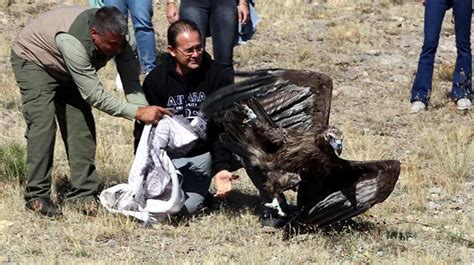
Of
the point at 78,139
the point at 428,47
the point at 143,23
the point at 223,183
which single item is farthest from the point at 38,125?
the point at 428,47

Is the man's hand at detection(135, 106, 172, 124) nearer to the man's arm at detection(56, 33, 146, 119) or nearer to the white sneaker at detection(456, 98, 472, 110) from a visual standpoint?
the man's arm at detection(56, 33, 146, 119)

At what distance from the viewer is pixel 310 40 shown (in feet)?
43.9

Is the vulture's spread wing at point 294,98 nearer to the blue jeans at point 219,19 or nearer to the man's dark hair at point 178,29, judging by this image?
the man's dark hair at point 178,29

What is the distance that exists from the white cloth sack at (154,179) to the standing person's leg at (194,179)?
17 centimetres

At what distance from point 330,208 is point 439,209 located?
130 centimetres

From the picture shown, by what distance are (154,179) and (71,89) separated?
874 millimetres

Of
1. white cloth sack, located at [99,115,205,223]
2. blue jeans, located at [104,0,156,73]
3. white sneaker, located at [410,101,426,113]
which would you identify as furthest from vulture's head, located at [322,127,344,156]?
white sneaker, located at [410,101,426,113]

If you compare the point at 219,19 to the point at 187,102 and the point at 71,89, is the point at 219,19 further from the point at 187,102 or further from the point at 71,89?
the point at 71,89

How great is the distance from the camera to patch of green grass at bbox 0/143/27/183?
24.3 ft

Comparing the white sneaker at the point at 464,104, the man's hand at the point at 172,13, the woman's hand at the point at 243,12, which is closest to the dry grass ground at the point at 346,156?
the white sneaker at the point at 464,104

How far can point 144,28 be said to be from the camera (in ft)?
30.7

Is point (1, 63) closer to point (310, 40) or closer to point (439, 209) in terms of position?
point (310, 40)

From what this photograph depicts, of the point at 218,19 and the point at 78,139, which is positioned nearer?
the point at 78,139

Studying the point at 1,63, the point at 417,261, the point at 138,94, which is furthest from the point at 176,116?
the point at 1,63
